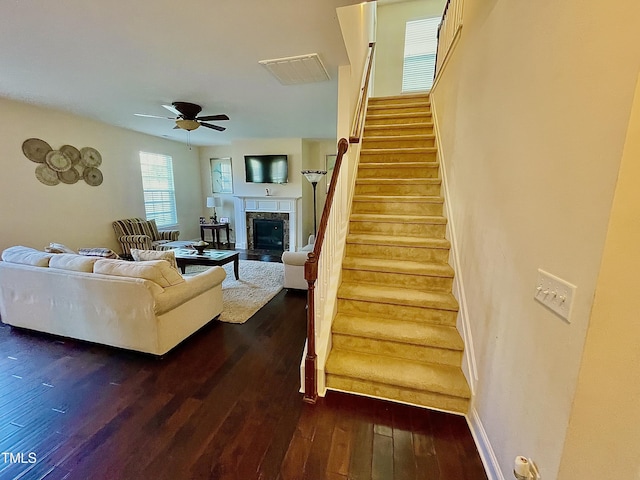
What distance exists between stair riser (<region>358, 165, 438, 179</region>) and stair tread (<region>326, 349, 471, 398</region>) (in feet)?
6.77

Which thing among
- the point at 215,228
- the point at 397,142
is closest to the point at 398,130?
the point at 397,142

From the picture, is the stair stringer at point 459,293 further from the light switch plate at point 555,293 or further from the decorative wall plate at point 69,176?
the decorative wall plate at point 69,176

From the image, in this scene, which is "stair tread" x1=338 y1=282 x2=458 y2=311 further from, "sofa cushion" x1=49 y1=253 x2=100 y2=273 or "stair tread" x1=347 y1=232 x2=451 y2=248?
"sofa cushion" x1=49 y1=253 x2=100 y2=273

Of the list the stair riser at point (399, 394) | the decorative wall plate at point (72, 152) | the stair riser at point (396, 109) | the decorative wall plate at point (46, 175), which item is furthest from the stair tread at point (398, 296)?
the decorative wall plate at point (72, 152)

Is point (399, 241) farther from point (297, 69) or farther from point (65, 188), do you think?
point (65, 188)

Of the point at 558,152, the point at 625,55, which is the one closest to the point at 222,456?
the point at 558,152

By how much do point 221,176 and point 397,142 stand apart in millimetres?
5611

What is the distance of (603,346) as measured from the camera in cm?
81

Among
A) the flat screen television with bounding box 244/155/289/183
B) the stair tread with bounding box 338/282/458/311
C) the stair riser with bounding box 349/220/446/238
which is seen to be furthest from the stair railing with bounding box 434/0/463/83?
the flat screen television with bounding box 244/155/289/183

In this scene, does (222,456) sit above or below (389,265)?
below

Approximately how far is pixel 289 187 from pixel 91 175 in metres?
3.83

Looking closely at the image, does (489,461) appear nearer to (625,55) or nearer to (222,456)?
(222,456)

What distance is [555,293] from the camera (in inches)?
38.1

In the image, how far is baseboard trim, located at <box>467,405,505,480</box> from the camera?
4.38 ft
